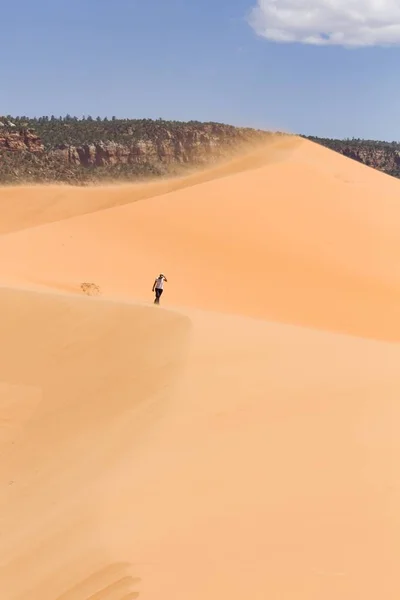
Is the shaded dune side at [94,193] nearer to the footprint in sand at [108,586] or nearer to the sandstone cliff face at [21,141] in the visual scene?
the sandstone cliff face at [21,141]

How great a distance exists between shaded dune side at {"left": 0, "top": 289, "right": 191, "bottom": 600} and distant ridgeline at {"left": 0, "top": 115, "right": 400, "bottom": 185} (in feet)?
124

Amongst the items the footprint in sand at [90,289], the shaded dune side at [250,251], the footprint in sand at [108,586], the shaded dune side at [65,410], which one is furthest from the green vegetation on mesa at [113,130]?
the footprint in sand at [108,586]

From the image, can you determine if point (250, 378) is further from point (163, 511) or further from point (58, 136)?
point (58, 136)

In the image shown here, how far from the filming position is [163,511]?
15.3 ft

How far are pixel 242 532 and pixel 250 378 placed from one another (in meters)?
2.95

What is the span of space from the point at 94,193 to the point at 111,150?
5856 mm

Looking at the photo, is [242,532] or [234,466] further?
[234,466]

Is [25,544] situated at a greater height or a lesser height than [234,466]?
lesser

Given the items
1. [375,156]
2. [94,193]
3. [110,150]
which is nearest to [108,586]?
[94,193]

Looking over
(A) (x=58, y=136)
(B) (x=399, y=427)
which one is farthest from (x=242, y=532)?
(A) (x=58, y=136)

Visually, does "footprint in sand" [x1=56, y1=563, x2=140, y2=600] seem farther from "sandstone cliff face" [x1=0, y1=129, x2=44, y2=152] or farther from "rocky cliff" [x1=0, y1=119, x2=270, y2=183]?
"sandstone cliff face" [x1=0, y1=129, x2=44, y2=152]

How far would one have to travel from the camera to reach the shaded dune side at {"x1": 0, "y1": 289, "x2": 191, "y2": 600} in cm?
467

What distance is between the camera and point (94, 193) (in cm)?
4400

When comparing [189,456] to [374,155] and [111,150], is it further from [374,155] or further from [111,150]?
[374,155]
